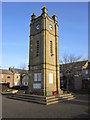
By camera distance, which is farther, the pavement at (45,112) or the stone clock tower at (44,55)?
the stone clock tower at (44,55)

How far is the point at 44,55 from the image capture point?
16969 mm

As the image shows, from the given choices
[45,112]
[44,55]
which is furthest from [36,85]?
[45,112]

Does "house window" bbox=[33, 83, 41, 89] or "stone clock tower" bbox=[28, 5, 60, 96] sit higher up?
"stone clock tower" bbox=[28, 5, 60, 96]

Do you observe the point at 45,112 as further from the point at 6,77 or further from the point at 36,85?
the point at 6,77

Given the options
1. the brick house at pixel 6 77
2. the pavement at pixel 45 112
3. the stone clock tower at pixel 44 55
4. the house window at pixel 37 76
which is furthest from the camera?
the brick house at pixel 6 77

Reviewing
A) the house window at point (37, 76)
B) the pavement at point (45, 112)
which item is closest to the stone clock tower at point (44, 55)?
the house window at point (37, 76)

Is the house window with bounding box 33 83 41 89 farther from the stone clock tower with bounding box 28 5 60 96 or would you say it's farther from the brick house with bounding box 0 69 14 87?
the brick house with bounding box 0 69 14 87

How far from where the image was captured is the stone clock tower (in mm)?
16734

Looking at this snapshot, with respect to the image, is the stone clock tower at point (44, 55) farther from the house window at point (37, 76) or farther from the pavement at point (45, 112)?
the pavement at point (45, 112)

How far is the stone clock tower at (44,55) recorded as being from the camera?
16.7 meters

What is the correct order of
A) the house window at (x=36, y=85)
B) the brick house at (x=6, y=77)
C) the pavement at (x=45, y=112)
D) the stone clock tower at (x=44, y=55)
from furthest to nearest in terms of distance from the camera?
the brick house at (x=6, y=77), the house window at (x=36, y=85), the stone clock tower at (x=44, y=55), the pavement at (x=45, y=112)

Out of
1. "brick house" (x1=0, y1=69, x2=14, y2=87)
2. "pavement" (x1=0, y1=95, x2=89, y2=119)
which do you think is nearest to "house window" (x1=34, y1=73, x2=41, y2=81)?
"pavement" (x1=0, y1=95, x2=89, y2=119)

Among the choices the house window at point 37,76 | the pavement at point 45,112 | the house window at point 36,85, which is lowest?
the pavement at point 45,112

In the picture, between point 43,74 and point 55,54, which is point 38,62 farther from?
point 55,54
